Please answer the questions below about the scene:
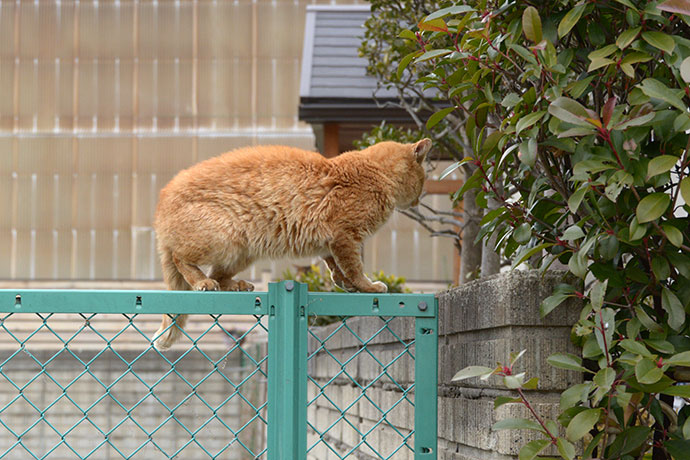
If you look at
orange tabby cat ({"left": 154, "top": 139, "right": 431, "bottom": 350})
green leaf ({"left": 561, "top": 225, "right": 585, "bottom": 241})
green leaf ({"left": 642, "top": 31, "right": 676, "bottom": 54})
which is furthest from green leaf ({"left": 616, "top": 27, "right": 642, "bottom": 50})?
orange tabby cat ({"left": 154, "top": 139, "right": 431, "bottom": 350})

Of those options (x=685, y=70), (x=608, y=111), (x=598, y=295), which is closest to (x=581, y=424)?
(x=598, y=295)

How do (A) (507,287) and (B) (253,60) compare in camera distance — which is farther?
(B) (253,60)

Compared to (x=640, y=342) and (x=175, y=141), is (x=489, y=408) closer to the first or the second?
(x=640, y=342)

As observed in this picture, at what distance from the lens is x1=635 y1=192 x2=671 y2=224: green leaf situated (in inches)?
73.0

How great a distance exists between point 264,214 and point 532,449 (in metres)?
1.45

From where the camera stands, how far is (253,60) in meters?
20.1

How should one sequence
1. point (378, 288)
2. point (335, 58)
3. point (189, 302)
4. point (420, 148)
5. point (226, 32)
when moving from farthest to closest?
point (226, 32) < point (335, 58) < point (420, 148) < point (378, 288) < point (189, 302)

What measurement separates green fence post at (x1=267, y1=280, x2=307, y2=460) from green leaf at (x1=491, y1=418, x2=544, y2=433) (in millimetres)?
604

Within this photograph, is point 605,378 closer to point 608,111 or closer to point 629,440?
point 629,440

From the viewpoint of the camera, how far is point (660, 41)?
1885 mm

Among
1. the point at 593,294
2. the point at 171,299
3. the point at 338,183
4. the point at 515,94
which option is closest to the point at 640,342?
the point at 593,294

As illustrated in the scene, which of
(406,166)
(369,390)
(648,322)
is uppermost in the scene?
(406,166)

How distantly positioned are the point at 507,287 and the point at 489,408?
1.16 ft

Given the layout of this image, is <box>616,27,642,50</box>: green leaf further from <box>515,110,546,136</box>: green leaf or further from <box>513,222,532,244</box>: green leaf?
<box>513,222,532,244</box>: green leaf
